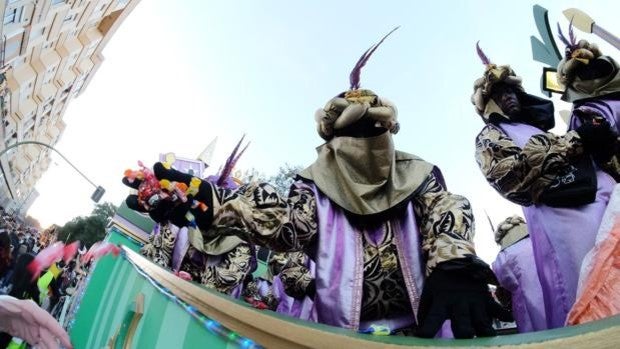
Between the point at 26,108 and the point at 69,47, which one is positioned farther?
the point at 69,47

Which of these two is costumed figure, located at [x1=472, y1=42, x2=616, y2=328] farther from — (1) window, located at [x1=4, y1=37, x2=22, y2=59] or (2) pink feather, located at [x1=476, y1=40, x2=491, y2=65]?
(1) window, located at [x1=4, y1=37, x2=22, y2=59]

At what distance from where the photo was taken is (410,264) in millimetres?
1472

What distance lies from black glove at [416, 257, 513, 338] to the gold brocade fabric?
1.44ft

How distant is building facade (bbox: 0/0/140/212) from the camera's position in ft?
52.8

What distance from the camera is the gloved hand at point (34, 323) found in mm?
1348

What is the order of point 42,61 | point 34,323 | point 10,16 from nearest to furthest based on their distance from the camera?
point 34,323
point 10,16
point 42,61

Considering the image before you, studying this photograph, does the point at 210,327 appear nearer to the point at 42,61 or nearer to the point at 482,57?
the point at 482,57

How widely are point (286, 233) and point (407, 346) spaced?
3.20 ft

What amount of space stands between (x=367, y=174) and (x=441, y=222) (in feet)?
1.18

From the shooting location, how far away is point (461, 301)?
0.98 m

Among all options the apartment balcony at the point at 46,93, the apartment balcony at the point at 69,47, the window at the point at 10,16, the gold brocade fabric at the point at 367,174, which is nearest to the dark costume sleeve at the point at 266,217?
the gold brocade fabric at the point at 367,174

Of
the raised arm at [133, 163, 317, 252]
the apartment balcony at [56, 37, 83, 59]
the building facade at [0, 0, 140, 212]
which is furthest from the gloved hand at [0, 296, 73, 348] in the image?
the apartment balcony at [56, 37, 83, 59]

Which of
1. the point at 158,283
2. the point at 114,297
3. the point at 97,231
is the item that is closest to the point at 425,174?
the point at 158,283

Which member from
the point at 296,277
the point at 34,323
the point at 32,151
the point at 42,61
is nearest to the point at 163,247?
the point at 296,277
